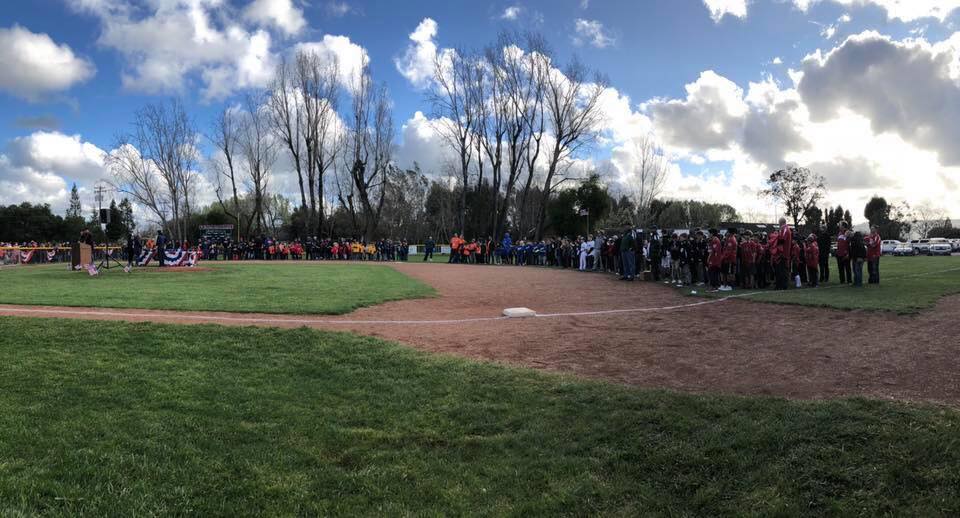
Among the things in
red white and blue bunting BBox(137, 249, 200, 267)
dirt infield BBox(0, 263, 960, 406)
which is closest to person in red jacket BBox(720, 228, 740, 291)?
dirt infield BBox(0, 263, 960, 406)

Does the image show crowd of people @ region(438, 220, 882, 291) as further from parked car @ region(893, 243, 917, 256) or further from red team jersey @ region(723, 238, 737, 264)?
parked car @ region(893, 243, 917, 256)

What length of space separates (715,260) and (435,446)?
1419cm

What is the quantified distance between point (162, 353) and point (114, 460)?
141 inches

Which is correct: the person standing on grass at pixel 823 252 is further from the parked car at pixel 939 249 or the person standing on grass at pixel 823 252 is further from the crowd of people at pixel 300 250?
the parked car at pixel 939 249

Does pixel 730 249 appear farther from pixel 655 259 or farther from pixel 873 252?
pixel 655 259

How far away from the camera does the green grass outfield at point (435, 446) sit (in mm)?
4098

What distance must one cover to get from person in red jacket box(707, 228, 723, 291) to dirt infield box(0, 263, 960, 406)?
3.19 metres

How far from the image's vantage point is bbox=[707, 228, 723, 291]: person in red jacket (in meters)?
17.1

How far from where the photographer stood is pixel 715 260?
56.6ft

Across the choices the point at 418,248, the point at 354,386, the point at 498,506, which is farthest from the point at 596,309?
the point at 418,248

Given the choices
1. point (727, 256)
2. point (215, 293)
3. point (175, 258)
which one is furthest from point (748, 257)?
point (175, 258)

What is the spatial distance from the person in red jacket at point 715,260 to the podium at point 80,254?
24.4m

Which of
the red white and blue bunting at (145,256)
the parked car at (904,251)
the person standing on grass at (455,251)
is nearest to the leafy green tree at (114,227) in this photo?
the red white and blue bunting at (145,256)

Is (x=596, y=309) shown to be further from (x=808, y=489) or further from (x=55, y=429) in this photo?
(x=55, y=429)
